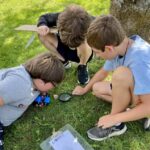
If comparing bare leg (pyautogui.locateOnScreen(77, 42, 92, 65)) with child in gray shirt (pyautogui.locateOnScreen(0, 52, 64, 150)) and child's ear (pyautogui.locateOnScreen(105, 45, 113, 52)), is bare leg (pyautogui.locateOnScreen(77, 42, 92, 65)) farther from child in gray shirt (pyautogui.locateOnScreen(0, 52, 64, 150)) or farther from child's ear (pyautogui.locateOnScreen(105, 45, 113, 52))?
child's ear (pyautogui.locateOnScreen(105, 45, 113, 52))

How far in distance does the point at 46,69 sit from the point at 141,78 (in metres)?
0.77

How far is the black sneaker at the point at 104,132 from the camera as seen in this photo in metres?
2.98

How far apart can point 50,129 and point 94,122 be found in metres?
0.39

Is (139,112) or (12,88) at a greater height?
(12,88)

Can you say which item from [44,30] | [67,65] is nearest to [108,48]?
[44,30]

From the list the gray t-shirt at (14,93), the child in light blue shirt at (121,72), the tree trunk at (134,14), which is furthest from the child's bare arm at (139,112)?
the tree trunk at (134,14)

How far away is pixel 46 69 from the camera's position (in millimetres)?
2939

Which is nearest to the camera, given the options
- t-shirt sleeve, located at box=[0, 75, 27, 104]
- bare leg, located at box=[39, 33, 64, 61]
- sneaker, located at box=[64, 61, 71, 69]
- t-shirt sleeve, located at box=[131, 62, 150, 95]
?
t-shirt sleeve, located at box=[131, 62, 150, 95]

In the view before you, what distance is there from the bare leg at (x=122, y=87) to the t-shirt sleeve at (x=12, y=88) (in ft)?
2.38

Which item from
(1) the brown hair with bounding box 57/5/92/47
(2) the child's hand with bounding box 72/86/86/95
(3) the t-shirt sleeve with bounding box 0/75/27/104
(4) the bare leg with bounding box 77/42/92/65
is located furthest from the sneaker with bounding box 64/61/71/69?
(3) the t-shirt sleeve with bounding box 0/75/27/104

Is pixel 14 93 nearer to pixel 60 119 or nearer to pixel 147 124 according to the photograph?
pixel 60 119

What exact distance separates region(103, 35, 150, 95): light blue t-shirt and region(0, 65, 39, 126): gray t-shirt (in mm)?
804

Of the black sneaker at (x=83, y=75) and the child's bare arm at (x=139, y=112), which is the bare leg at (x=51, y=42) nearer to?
the black sneaker at (x=83, y=75)

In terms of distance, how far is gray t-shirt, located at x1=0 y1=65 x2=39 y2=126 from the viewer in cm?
282
